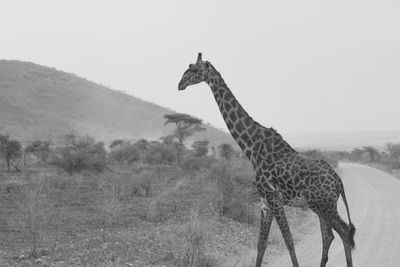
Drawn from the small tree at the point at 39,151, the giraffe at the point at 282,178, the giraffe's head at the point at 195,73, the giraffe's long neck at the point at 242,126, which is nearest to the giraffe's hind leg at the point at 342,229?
the giraffe at the point at 282,178

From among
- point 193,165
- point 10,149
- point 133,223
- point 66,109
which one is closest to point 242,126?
point 133,223

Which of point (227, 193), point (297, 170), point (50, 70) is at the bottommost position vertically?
point (227, 193)

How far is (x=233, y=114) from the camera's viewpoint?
706 cm

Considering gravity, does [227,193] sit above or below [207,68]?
below

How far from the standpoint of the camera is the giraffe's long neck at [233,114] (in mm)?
6914

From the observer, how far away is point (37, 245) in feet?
28.3

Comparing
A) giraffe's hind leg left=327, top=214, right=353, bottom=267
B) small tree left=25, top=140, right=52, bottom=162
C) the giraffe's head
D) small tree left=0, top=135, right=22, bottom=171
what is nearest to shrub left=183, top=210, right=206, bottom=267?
giraffe's hind leg left=327, top=214, right=353, bottom=267

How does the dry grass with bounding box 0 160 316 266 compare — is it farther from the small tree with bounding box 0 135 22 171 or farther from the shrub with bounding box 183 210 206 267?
the small tree with bounding box 0 135 22 171

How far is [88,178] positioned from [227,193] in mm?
10896

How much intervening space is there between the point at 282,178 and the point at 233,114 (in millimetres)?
1229

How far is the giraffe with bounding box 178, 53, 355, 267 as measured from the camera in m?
6.47

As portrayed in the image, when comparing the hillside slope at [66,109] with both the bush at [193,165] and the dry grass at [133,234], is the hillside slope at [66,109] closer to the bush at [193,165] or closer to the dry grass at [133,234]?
the bush at [193,165]

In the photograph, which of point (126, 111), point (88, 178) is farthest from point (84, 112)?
point (88, 178)

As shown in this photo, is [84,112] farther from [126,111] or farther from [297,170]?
[297,170]
